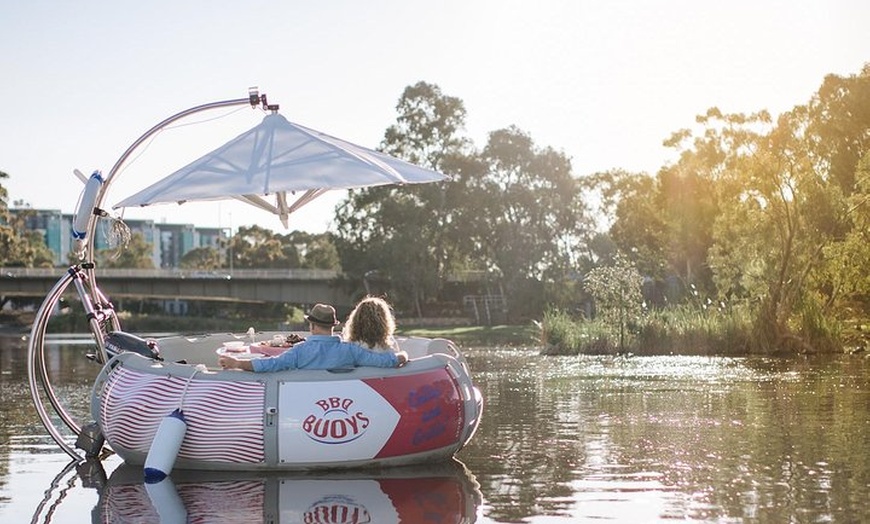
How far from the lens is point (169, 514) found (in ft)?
32.3

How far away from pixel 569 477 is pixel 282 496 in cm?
238

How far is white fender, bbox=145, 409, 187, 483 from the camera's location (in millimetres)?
11594

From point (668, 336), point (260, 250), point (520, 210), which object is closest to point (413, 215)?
point (520, 210)

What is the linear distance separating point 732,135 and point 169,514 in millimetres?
26722

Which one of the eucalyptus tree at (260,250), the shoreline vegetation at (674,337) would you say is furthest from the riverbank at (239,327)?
the eucalyptus tree at (260,250)

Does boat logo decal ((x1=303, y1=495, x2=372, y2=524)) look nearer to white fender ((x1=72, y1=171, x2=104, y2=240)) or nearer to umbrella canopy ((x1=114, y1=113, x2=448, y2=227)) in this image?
umbrella canopy ((x1=114, y1=113, x2=448, y2=227))

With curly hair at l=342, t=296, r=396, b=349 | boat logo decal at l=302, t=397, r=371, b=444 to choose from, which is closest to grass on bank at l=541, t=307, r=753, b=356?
curly hair at l=342, t=296, r=396, b=349

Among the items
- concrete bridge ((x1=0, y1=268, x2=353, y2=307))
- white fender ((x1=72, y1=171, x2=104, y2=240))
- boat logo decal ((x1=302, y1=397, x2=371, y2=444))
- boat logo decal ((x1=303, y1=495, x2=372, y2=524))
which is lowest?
boat logo decal ((x1=303, y1=495, x2=372, y2=524))

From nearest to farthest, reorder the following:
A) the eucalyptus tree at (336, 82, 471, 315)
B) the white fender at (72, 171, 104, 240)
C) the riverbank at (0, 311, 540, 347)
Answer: the white fender at (72, 171, 104, 240) → the riverbank at (0, 311, 540, 347) → the eucalyptus tree at (336, 82, 471, 315)

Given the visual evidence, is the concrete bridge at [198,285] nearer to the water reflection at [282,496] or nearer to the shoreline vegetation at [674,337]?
the shoreline vegetation at [674,337]

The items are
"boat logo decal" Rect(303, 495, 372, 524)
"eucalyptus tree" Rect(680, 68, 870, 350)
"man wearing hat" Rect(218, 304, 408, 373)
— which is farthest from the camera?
"eucalyptus tree" Rect(680, 68, 870, 350)

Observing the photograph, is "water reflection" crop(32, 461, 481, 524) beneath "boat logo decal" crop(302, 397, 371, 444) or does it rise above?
beneath

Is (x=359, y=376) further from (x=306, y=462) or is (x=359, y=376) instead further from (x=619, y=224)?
(x=619, y=224)

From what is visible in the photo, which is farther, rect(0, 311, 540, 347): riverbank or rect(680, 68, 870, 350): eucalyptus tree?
rect(0, 311, 540, 347): riverbank
